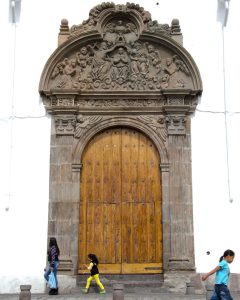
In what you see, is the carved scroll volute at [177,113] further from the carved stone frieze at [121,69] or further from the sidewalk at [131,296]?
the sidewalk at [131,296]

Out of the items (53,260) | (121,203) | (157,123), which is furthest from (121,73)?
(53,260)

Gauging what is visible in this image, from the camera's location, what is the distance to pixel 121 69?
11.5m

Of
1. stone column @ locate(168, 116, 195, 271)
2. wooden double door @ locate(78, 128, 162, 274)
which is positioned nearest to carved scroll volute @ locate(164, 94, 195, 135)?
stone column @ locate(168, 116, 195, 271)

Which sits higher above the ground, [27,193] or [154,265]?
[27,193]

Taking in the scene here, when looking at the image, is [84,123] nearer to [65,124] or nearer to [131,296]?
[65,124]

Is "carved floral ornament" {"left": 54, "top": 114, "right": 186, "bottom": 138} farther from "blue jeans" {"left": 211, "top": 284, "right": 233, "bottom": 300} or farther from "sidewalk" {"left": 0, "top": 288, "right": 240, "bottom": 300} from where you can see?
"blue jeans" {"left": 211, "top": 284, "right": 233, "bottom": 300}

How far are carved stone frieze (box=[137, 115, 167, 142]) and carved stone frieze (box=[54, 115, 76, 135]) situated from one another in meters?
1.58

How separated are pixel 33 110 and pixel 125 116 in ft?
7.19

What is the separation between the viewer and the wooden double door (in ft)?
35.3

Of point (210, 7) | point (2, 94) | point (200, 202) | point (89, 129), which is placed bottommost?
point (200, 202)

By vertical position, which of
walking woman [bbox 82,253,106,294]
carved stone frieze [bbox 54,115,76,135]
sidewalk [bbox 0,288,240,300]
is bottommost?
sidewalk [bbox 0,288,240,300]

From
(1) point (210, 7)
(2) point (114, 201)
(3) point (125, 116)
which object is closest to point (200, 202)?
(2) point (114, 201)

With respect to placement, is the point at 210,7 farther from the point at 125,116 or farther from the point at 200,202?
the point at 200,202

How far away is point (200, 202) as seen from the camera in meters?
10.8
